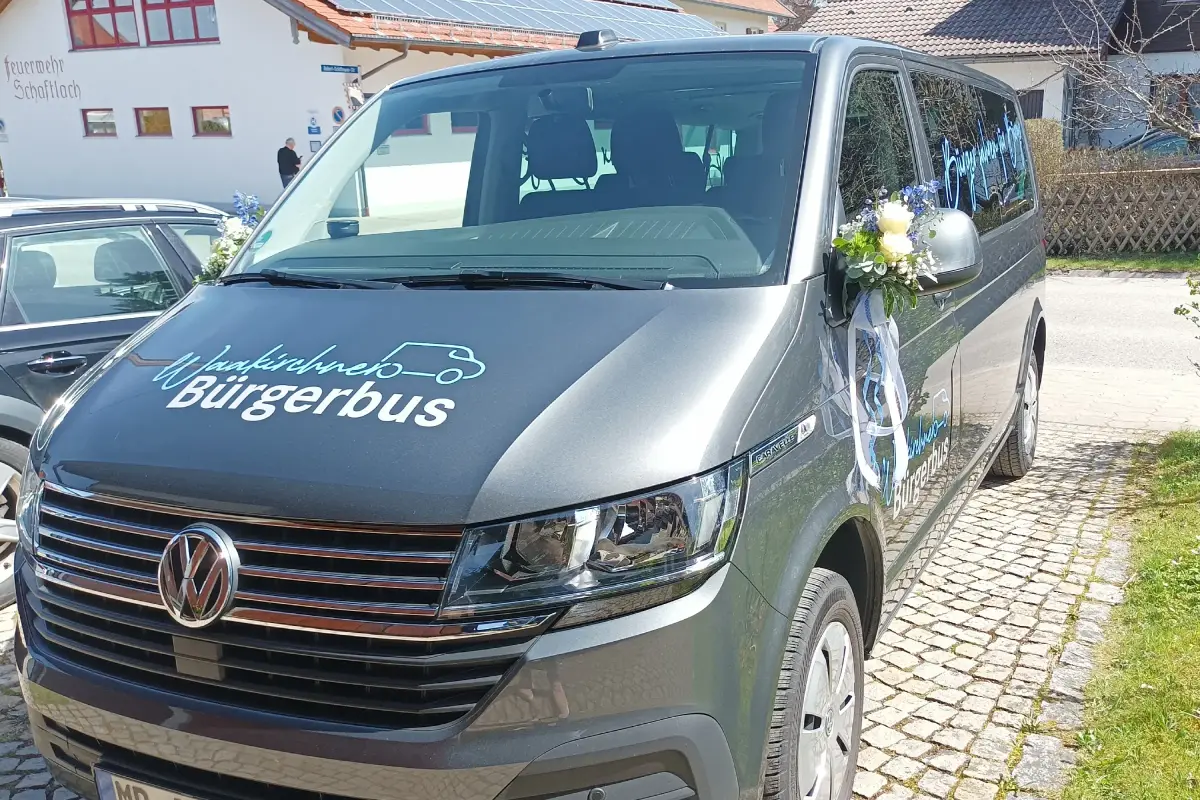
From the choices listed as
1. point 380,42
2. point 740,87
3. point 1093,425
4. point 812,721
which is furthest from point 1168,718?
point 380,42

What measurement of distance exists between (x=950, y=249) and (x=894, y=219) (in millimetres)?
283

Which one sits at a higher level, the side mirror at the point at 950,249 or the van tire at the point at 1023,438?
the side mirror at the point at 950,249

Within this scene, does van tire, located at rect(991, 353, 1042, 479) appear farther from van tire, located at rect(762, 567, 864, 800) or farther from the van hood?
the van hood

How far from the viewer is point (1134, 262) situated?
14648 millimetres

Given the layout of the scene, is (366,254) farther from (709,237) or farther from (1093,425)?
(1093,425)

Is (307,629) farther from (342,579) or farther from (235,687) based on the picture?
(235,687)

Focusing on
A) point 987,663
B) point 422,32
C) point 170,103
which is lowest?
point 987,663

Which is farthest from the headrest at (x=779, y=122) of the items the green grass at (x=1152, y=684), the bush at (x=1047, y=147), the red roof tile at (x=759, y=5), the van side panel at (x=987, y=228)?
the red roof tile at (x=759, y=5)

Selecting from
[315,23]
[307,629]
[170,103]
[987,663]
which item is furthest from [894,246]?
[170,103]

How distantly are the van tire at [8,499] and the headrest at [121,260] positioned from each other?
0.95 m

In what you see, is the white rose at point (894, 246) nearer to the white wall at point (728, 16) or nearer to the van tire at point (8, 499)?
the van tire at point (8, 499)

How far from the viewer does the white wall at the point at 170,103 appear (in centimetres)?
2139

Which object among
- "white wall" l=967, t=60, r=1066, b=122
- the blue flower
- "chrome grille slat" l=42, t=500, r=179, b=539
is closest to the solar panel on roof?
"white wall" l=967, t=60, r=1066, b=122

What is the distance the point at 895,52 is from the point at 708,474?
7.49ft
